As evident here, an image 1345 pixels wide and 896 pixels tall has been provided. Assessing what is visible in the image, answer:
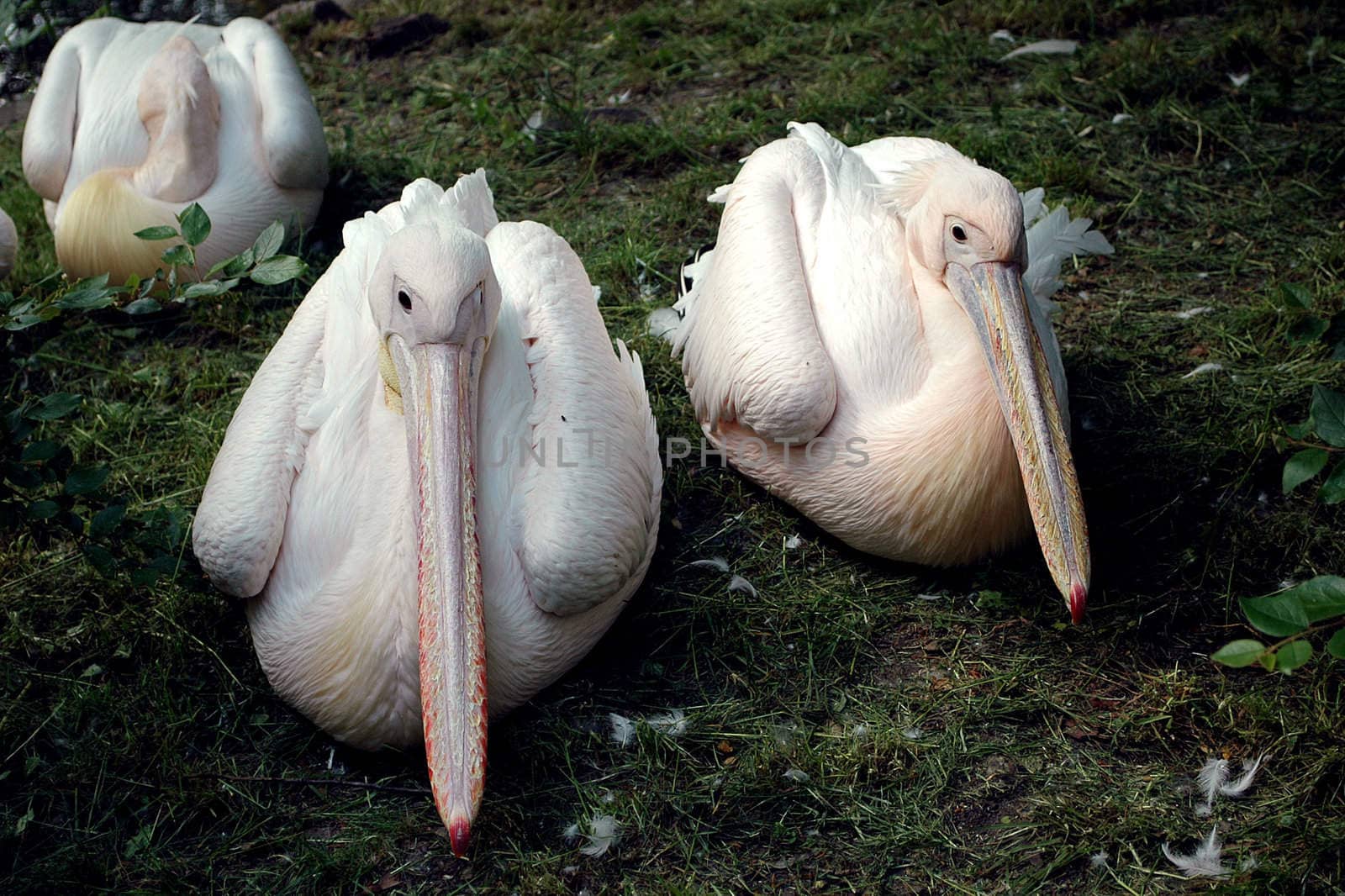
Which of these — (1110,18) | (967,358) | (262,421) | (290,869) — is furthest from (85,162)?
(1110,18)

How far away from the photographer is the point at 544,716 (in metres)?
2.82

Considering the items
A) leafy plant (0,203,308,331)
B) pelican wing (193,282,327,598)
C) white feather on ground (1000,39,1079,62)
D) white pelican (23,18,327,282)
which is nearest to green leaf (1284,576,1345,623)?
leafy plant (0,203,308,331)

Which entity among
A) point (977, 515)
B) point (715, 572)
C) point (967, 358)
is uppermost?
point (967, 358)

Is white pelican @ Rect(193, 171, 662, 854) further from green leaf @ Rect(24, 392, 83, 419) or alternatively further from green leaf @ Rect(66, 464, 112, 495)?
green leaf @ Rect(24, 392, 83, 419)

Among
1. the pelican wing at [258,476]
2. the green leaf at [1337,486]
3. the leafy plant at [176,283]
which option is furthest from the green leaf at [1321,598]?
the pelican wing at [258,476]

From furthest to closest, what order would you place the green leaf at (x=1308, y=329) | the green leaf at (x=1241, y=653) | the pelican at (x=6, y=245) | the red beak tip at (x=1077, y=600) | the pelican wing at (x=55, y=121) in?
the pelican wing at (x=55, y=121) < the pelican at (x=6, y=245) < the red beak tip at (x=1077, y=600) < the green leaf at (x=1308, y=329) < the green leaf at (x=1241, y=653)

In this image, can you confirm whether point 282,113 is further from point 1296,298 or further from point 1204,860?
point 1204,860

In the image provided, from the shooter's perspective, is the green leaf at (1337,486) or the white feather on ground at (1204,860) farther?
the white feather on ground at (1204,860)

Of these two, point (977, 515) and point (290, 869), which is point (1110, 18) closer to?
point (977, 515)

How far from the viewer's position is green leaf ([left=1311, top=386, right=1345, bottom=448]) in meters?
2.12

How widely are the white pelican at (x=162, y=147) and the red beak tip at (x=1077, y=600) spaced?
9.45ft

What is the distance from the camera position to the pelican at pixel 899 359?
2.92m

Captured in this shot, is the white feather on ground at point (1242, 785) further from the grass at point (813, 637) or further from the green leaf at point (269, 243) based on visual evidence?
the green leaf at point (269, 243)

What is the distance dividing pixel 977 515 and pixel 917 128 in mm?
2211
